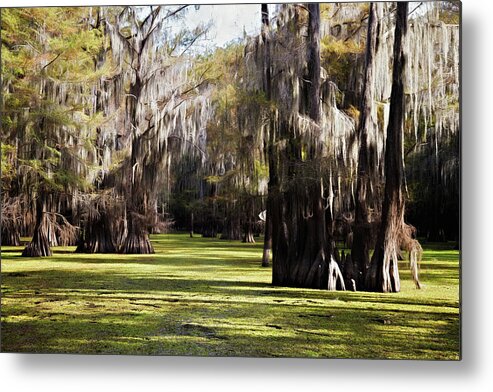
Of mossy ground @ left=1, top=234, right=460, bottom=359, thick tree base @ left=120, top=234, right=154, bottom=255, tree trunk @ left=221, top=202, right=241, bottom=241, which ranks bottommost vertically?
mossy ground @ left=1, top=234, right=460, bottom=359

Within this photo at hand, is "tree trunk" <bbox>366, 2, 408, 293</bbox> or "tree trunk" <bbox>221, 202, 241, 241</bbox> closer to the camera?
"tree trunk" <bbox>366, 2, 408, 293</bbox>

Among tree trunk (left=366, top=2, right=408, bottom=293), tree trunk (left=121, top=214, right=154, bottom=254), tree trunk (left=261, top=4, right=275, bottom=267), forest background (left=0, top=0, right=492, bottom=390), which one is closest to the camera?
forest background (left=0, top=0, right=492, bottom=390)

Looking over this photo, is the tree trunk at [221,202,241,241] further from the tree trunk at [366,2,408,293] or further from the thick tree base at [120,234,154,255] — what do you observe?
the tree trunk at [366,2,408,293]

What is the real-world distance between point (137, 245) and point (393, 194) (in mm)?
2053

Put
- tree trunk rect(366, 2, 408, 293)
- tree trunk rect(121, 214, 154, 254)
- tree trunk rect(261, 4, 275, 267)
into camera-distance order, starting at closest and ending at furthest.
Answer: tree trunk rect(366, 2, 408, 293), tree trunk rect(261, 4, 275, 267), tree trunk rect(121, 214, 154, 254)

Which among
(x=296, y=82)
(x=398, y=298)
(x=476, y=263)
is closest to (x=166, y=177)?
(x=296, y=82)

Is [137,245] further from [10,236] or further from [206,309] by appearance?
[10,236]

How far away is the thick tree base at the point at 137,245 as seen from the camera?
548cm

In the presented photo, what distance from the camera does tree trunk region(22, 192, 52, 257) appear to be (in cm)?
550

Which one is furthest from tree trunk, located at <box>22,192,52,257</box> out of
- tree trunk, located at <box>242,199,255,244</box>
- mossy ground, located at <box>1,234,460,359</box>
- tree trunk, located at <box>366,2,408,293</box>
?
tree trunk, located at <box>366,2,408,293</box>

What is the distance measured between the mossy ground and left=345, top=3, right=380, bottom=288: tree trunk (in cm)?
26

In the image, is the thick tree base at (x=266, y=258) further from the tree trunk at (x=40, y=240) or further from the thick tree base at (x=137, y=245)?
the tree trunk at (x=40, y=240)

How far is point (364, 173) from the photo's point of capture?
5.31 metres

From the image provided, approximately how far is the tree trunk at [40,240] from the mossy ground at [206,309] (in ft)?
0.22
